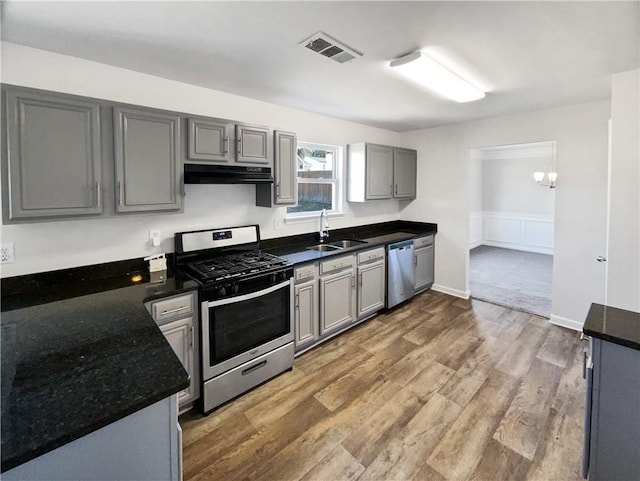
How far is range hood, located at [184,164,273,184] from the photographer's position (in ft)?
7.95

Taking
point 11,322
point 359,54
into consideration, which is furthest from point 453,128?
point 11,322

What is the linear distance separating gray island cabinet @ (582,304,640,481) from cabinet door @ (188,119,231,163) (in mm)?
2576

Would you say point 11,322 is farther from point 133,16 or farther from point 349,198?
point 349,198

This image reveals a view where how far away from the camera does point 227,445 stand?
199cm

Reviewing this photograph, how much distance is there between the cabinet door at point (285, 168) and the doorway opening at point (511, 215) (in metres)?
4.02

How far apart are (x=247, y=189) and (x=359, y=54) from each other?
160cm

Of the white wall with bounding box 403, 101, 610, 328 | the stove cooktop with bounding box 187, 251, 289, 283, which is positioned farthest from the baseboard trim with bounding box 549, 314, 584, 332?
the stove cooktop with bounding box 187, 251, 289, 283

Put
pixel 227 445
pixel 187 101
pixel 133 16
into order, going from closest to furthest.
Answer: pixel 133 16, pixel 227 445, pixel 187 101

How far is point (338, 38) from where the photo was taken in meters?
1.94

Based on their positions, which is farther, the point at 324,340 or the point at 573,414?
the point at 324,340

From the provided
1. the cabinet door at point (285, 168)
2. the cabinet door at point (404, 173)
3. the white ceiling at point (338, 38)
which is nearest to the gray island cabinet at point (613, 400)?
the white ceiling at point (338, 38)

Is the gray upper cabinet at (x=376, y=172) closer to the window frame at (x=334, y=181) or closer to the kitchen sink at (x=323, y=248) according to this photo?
the window frame at (x=334, y=181)

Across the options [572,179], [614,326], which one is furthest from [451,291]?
[614,326]

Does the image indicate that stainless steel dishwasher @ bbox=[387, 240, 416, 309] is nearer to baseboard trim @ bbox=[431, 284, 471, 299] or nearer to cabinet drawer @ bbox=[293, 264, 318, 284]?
baseboard trim @ bbox=[431, 284, 471, 299]
